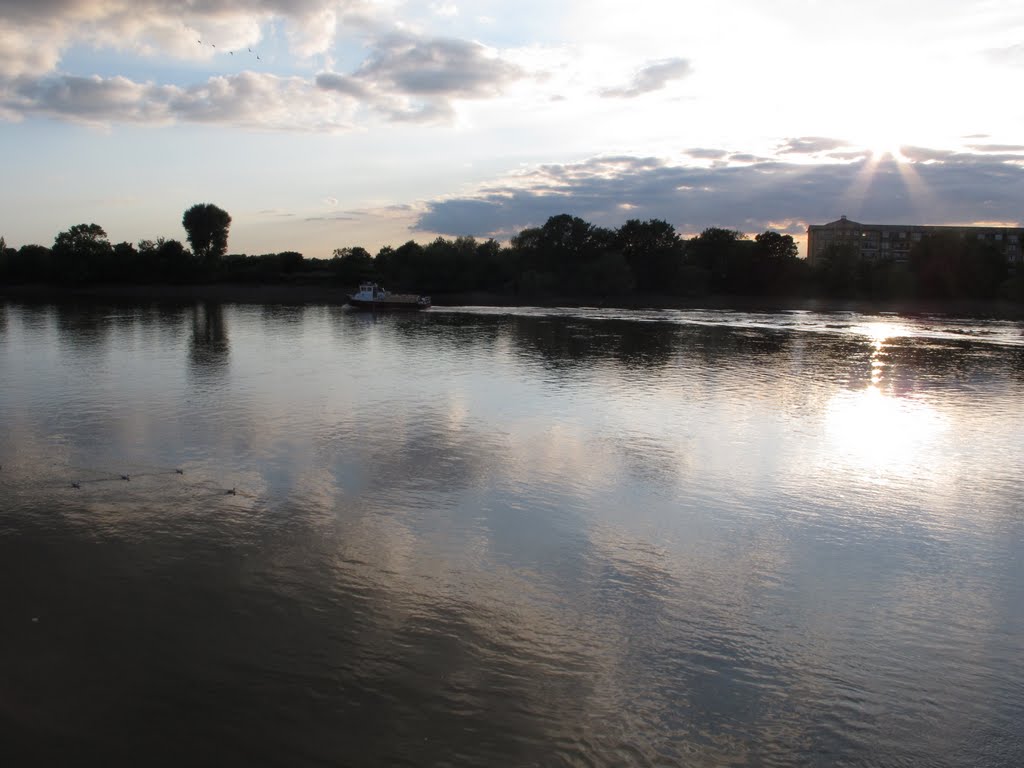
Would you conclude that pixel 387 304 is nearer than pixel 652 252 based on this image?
Yes

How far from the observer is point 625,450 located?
60.8 ft

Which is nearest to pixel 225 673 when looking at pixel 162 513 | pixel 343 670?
pixel 343 670

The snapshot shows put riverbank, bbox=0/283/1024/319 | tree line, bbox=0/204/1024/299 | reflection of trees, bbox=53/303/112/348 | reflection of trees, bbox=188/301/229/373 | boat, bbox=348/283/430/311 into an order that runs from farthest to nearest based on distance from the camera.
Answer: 1. tree line, bbox=0/204/1024/299
2. riverbank, bbox=0/283/1024/319
3. boat, bbox=348/283/430/311
4. reflection of trees, bbox=53/303/112/348
5. reflection of trees, bbox=188/301/229/373

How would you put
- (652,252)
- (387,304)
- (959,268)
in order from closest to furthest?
1. (387,304)
2. (959,268)
3. (652,252)

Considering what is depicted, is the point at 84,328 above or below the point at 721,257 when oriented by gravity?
below

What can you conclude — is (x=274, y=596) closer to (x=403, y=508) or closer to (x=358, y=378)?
(x=403, y=508)

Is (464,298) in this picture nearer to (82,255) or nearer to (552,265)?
(552,265)

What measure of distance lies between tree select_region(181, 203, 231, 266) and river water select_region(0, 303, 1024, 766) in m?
132

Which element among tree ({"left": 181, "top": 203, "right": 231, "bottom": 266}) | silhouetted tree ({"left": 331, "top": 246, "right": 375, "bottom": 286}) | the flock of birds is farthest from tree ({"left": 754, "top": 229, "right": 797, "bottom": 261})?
the flock of birds

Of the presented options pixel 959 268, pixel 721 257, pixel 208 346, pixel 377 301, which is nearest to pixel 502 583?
pixel 208 346

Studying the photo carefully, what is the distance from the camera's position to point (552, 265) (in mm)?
141375

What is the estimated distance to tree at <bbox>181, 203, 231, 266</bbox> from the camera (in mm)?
145750

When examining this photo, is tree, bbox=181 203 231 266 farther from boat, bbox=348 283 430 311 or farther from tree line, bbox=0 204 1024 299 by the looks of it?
boat, bbox=348 283 430 311

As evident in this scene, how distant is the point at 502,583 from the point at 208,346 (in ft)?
112
